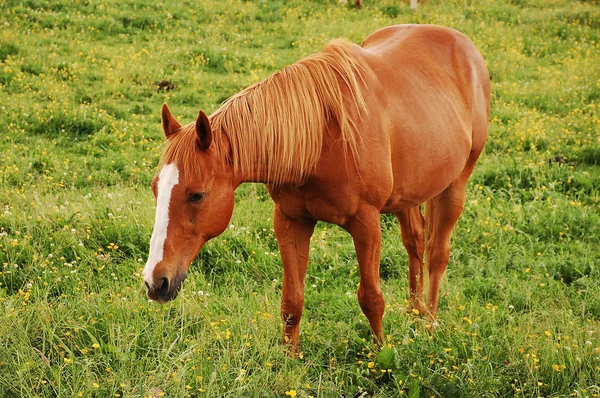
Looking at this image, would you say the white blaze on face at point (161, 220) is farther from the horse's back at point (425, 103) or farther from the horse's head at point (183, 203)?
the horse's back at point (425, 103)

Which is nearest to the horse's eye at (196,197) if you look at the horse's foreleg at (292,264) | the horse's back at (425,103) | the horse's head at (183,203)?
the horse's head at (183,203)

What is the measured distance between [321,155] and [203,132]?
0.74 metres

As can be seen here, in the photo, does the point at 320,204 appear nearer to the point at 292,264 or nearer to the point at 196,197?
the point at 292,264

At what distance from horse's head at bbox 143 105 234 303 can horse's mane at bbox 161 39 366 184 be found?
41mm

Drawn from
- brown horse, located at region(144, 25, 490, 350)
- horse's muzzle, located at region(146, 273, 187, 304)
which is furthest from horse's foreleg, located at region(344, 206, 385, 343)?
horse's muzzle, located at region(146, 273, 187, 304)

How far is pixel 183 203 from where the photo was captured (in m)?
3.14

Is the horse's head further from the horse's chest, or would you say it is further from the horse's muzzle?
the horse's chest

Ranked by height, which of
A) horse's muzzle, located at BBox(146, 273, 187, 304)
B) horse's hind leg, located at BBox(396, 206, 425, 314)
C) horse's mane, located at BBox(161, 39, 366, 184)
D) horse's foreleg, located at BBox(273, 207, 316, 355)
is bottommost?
horse's hind leg, located at BBox(396, 206, 425, 314)

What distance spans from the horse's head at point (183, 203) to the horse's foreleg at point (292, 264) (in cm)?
71

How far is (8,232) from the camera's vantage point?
17.5 feet

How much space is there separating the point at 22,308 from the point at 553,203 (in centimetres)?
518

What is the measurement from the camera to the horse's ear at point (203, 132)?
3.06 m

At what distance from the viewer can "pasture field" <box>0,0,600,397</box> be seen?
138 inches

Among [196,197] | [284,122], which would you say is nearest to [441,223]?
[284,122]
